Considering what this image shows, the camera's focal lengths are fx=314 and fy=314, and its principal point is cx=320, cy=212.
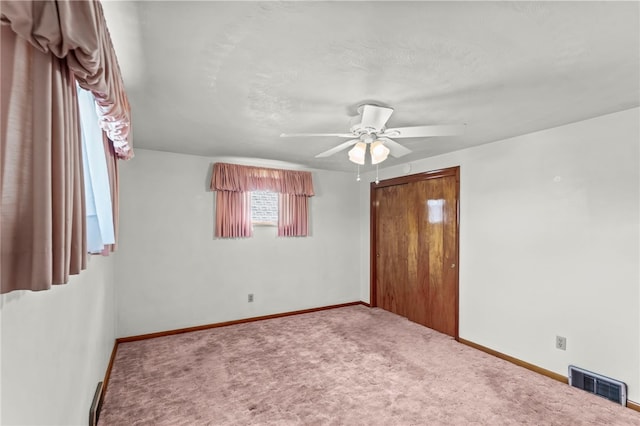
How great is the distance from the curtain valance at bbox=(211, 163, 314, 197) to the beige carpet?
6.44 ft

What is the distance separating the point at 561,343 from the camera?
2.87 m

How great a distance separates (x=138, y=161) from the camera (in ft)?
12.6

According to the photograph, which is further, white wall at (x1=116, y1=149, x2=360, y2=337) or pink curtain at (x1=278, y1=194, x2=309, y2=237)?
pink curtain at (x1=278, y1=194, x2=309, y2=237)

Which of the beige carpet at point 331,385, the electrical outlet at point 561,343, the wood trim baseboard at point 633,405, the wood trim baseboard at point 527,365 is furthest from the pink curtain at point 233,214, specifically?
the wood trim baseboard at point 633,405

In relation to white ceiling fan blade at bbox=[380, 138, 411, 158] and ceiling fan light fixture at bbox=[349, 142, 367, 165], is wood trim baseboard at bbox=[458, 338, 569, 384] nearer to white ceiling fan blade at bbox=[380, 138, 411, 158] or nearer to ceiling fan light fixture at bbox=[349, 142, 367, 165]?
white ceiling fan blade at bbox=[380, 138, 411, 158]

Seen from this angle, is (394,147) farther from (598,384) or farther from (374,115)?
(598,384)

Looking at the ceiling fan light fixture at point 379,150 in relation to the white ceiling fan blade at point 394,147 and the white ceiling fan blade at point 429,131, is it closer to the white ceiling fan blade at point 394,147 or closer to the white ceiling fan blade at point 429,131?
the white ceiling fan blade at point 394,147

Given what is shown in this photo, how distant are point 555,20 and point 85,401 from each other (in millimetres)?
3154

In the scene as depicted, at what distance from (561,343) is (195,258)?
13.5ft

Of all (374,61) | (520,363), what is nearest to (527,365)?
(520,363)

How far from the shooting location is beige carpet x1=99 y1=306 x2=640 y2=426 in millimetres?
2311

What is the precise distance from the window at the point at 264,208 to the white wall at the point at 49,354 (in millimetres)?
2625

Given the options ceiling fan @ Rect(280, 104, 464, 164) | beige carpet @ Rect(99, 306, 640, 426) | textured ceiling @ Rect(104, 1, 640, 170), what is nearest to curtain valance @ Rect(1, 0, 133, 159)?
textured ceiling @ Rect(104, 1, 640, 170)

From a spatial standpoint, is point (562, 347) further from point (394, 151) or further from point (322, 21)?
Result: point (322, 21)
